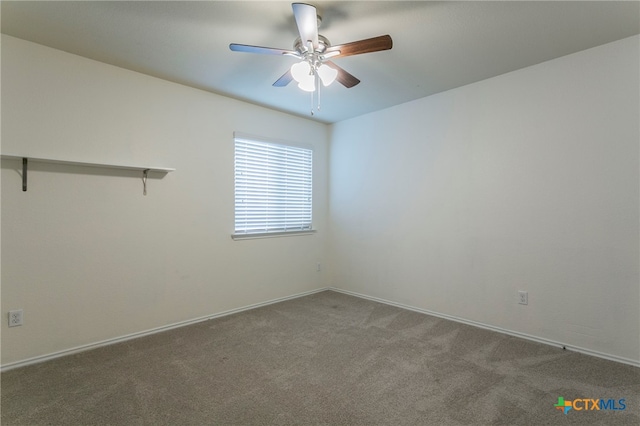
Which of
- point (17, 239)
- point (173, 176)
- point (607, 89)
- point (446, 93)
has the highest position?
point (446, 93)

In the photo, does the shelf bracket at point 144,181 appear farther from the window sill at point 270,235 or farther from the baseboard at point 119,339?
the baseboard at point 119,339

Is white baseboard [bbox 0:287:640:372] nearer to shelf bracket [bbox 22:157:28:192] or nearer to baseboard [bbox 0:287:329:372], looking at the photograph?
baseboard [bbox 0:287:329:372]

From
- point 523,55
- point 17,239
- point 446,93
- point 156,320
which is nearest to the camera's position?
point 17,239

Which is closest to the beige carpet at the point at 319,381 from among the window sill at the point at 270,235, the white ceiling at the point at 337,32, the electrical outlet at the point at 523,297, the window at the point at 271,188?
the electrical outlet at the point at 523,297

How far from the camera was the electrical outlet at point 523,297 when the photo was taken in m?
2.81

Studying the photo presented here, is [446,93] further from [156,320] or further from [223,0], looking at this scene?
[156,320]

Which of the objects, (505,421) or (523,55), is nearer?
(505,421)

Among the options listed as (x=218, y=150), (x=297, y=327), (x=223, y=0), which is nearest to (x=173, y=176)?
(x=218, y=150)

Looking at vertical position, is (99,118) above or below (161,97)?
below

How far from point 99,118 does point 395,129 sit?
3.10 m

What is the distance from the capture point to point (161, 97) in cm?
302

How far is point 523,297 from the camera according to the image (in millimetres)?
2826

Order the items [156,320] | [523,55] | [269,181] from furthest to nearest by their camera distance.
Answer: [269,181], [156,320], [523,55]

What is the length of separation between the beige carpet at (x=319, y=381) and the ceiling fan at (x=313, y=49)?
2.16 metres
